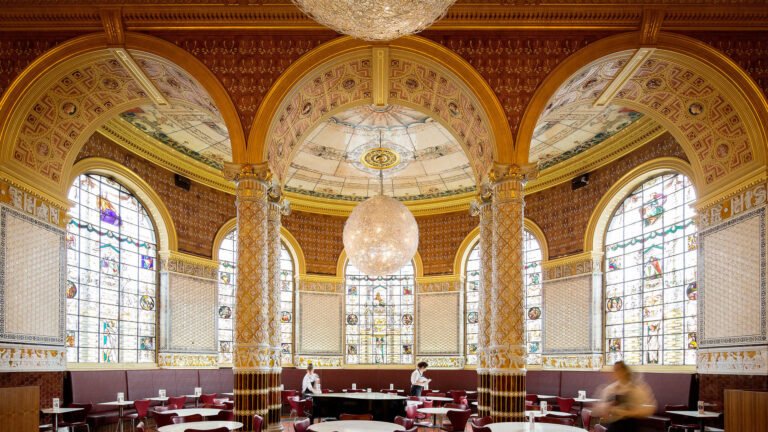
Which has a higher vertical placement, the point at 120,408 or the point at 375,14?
the point at 375,14

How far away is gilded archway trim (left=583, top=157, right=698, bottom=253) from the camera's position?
12349 millimetres

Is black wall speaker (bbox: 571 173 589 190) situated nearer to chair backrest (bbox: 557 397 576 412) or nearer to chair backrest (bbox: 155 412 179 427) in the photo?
chair backrest (bbox: 557 397 576 412)

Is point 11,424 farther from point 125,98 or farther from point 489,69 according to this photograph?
point 489,69

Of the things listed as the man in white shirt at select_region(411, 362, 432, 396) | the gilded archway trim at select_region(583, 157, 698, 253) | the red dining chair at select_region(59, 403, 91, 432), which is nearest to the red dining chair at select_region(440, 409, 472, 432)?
the man in white shirt at select_region(411, 362, 432, 396)

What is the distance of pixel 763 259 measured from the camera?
8688 mm

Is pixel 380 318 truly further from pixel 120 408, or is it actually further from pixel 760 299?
pixel 760 299

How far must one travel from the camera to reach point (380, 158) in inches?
605

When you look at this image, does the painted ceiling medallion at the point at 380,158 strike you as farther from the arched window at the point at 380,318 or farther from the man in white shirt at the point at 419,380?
the man in white shirt at the point at 419,380

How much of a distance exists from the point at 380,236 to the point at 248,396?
357cm

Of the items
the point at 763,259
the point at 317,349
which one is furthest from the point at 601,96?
the point at 317,349

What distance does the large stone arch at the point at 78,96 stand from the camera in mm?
8828

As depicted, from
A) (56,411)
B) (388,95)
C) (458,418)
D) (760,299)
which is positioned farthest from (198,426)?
(760,299)

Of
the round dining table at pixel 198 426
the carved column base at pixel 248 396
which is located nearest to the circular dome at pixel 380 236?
the carved column base at pixel 248 396

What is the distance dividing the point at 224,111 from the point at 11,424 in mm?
4660
